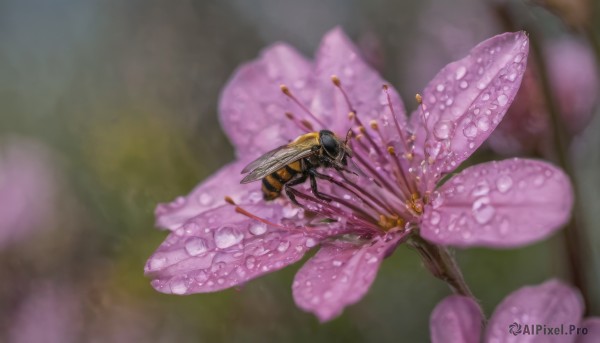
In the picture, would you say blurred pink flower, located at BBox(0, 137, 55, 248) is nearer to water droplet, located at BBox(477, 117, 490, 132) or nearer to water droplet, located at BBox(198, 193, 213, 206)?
water droplet, located at BBox(198, 193, 213, 206)

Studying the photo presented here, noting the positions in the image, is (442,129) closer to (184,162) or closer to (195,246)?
(195,246)

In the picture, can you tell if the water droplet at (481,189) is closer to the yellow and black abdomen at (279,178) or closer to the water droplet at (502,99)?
the water droplet at (502,99)

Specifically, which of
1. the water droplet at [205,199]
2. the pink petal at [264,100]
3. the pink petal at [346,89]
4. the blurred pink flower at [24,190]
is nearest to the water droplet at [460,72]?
the pink petal at [346,89]

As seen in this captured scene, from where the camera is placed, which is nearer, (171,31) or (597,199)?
(597,199)

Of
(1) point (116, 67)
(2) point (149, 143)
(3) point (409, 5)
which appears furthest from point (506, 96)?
(1) point (116, 67)

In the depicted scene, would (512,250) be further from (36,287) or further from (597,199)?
(36,287)

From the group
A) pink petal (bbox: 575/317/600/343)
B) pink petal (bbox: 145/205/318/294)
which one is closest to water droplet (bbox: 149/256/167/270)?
pink petal (bbox: 145/205/318/294)

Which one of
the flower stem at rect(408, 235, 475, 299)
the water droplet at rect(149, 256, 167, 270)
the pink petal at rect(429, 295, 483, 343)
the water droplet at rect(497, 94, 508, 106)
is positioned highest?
the water droplet at rect(149, 256, 167, 270)
